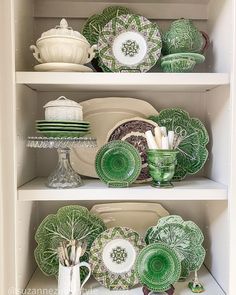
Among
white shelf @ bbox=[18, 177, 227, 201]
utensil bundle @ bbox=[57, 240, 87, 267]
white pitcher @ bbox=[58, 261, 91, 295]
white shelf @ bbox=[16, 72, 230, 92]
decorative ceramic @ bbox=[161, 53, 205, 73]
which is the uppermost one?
decorative ceramic @ bbox=[161, 53, 205, 73]

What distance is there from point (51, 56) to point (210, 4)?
0.62 meters

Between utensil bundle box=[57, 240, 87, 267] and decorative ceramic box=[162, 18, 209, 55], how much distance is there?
2.22ft

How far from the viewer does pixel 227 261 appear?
0.95 meters

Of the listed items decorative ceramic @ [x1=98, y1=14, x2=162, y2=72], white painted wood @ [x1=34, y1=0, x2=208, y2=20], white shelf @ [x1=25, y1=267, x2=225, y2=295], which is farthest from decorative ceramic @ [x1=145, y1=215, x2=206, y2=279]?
white painted wood @ [x1=34, y1=0, x2=208, y2=20]

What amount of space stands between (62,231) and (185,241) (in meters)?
0.41

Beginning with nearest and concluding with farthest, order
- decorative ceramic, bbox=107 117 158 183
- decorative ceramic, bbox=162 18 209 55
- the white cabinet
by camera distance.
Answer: the white cabinet, decorative ceramic, bbox=162 18 209 55, decorative ceramic, bbox=107 117 158 183

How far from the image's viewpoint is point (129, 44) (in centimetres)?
104

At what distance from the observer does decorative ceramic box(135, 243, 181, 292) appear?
3.23 feet

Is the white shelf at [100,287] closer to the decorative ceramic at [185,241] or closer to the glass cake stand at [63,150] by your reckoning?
the decorative ceramic at [185,241]

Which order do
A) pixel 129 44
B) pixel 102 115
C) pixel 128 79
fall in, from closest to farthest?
1. pixel 128 79
2. pixel 129 44
3. pixel 102 115

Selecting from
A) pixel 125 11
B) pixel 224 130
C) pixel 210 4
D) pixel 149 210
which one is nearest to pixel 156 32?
pixel 125 11

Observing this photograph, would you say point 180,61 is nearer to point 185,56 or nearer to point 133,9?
point 185,56

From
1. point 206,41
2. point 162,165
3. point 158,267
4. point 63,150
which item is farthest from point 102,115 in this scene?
point 158,267

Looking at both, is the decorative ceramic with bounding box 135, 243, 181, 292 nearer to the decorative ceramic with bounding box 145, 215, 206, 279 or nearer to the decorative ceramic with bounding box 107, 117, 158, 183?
the decorative ceramic with bounding box 145, 215, 206, 279
